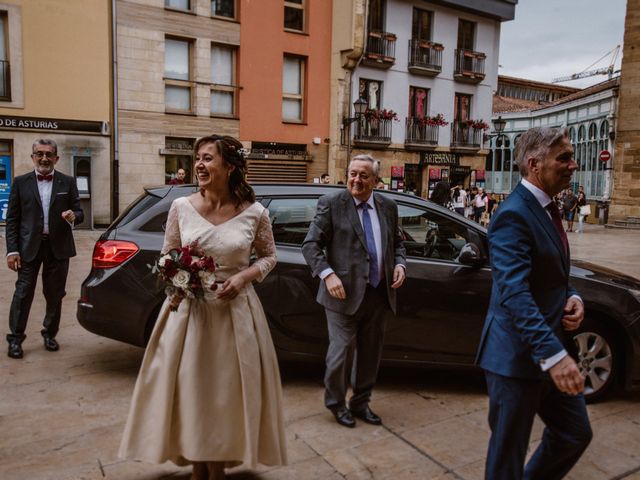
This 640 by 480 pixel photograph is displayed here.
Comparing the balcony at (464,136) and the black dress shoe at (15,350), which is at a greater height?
the balcony at (464,136)

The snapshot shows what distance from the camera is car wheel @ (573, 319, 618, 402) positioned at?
190 inches

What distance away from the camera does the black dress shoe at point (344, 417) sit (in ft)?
13.9

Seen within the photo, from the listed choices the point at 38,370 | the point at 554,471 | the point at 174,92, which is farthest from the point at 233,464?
the point at 174,92

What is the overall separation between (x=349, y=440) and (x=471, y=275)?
1648mm

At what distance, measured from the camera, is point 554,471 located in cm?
292

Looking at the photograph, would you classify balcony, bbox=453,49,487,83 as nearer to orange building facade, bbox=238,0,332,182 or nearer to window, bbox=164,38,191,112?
orange building facade, bbox=238,0,332,182

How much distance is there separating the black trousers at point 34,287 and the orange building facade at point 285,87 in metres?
17.5

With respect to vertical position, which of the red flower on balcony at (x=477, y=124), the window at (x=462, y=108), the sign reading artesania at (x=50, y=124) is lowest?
the sign reading artesania at (x=50, y=124)

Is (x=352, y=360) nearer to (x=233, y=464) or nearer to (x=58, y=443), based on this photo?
(x=233, y=464)

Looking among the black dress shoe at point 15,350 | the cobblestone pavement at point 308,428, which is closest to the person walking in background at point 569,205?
the cobblestone pavement at point 308,428

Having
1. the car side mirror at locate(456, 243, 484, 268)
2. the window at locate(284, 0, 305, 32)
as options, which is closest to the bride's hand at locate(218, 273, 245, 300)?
the car side mirror at locate(456, 243, 484, 268)

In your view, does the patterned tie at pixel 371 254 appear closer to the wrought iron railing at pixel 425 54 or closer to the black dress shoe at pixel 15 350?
the black dress shoe at pixel 15 350

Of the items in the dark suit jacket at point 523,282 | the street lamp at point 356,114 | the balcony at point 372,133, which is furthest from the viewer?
the balcony at point 372,133

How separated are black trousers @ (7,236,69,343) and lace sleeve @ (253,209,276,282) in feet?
9.96
